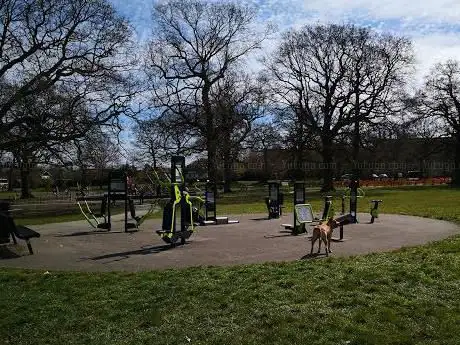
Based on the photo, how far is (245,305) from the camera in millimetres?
6797

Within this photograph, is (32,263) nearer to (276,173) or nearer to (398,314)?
(398,314)

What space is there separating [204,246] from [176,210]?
1.23 metres

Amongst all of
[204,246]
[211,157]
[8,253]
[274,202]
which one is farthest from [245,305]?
[211,157]

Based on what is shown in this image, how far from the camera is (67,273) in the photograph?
9.30 m

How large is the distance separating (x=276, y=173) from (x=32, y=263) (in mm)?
61644

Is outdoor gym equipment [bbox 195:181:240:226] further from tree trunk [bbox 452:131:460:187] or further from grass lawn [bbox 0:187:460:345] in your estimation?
tree trunk [bbox 452:131:460:187]

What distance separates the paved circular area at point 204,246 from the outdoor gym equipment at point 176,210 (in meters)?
0.27

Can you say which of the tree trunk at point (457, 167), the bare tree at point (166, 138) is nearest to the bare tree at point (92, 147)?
the bare tree at point (166, 138)

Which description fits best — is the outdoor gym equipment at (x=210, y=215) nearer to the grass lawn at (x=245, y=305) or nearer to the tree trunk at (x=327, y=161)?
the grass lawn at (x=245, y=305)

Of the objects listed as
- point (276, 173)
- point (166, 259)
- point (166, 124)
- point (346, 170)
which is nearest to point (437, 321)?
point (166, 259)

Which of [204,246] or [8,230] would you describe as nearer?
[8,230]

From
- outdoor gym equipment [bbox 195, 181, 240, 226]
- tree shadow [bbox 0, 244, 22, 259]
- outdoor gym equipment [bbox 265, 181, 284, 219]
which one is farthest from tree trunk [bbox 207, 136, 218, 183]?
tree shadow [bbox 0, 244, 22, 259]

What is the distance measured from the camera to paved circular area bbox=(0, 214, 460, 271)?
1049cm

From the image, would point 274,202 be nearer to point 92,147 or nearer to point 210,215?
point 210,215
